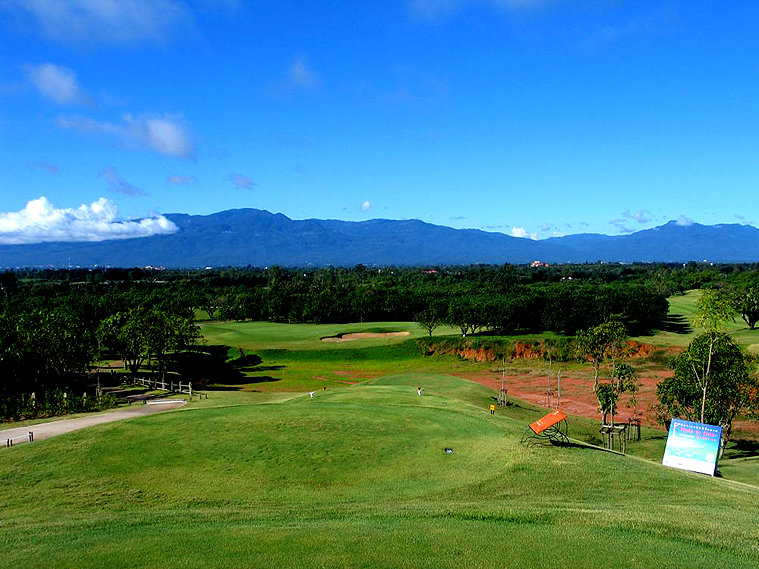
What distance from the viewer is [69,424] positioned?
121 feet

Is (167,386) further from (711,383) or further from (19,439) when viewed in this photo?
(711,383)

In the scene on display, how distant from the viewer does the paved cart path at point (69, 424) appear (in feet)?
109

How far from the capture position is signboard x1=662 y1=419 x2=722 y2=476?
28.4 metres

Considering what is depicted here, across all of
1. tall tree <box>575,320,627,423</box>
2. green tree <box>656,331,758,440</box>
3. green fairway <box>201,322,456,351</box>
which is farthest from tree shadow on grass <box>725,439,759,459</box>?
green fairway <box>201,322,456,351</box>

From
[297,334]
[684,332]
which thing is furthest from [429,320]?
[684,332]

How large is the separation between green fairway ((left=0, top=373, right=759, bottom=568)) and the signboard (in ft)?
5.82

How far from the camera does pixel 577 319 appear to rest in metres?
99.8

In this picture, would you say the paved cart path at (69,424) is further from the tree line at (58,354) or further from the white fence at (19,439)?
the tree line at (58,354)

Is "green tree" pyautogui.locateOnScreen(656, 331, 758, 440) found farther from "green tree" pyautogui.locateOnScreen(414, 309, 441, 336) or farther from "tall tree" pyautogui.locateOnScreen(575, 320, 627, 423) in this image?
"green tree" pyautogui.locateOnScreen(414, 309, 441, 336)

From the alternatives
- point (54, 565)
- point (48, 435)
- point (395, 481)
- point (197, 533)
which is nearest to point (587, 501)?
point (395, 481)

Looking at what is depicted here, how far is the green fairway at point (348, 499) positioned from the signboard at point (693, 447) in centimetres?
178

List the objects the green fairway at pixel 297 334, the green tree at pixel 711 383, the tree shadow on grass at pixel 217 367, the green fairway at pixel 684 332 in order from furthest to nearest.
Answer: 1. the green fairway at pixel 297 334
2. the green fairway at pixel 684 332
3. the tree shadow on grass at pixel 217 367
4. the green tree at pixel 711 383

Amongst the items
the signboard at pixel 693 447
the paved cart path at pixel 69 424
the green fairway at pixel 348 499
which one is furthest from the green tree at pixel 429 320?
the signboard at pixel 693 447

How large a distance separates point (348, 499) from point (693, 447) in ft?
61.2
